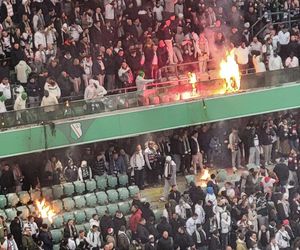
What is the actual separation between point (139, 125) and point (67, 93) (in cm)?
189

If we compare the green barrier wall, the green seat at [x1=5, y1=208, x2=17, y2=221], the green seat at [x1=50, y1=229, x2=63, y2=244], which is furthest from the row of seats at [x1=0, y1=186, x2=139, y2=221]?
the green barrier wall

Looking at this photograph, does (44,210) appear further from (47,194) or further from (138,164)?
(138,164)

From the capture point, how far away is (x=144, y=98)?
79.4ft

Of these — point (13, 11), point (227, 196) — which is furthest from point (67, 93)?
point (227, 196)

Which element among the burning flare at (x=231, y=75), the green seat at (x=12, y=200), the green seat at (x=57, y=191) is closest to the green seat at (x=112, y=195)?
the green seat at (x=57, y=191)

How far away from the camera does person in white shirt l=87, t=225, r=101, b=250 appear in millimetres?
21406

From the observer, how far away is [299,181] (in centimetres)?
2441

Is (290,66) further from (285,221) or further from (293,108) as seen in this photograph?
(285,221)

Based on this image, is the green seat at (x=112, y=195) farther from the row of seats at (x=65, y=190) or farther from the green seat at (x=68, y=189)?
the green seat at (x=68, y=189)

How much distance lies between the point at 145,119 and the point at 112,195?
199cm

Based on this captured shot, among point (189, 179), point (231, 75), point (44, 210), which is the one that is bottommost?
point (44, 210)

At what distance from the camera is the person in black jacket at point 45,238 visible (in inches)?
837

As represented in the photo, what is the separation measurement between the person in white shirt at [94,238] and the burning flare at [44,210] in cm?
147

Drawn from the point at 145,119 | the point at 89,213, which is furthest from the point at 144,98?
the point at 89,213
